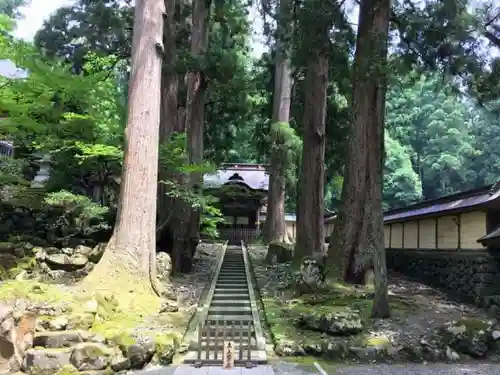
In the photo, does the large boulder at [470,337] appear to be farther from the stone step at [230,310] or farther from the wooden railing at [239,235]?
the wooden railing at [239,235]

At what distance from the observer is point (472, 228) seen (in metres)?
11.6

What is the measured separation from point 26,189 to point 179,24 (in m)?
9.12

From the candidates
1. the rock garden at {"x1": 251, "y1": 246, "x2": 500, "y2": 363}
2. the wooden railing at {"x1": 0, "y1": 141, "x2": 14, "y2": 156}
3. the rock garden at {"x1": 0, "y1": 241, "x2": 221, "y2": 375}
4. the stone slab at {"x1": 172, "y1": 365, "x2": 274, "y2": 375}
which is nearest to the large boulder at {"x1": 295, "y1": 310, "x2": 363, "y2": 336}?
the rock garden at {"x1": 251, "y1": 246, "x2": 500, "y2": 363}

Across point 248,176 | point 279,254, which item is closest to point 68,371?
point 279,254

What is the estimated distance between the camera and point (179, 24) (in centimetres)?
1823

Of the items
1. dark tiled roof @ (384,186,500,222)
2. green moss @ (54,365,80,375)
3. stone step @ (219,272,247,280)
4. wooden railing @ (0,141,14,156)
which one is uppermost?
wooden railing @ (0,141,14,156)

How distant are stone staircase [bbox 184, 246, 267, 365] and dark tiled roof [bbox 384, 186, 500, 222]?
559cm

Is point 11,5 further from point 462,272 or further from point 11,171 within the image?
point 462,272

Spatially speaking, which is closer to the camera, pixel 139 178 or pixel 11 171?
pixel 139 178

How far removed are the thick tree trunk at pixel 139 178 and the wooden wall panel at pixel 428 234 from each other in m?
8.28

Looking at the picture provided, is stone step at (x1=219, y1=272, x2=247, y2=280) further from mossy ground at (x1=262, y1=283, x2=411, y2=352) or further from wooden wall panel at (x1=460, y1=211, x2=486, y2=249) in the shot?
wooden wall panel at (x1=460, y1=211, x2=486, y2=249)

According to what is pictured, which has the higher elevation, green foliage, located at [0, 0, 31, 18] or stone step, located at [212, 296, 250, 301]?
green foliage, located at [0, 0, 31, 18]

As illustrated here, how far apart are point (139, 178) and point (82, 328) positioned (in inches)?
144

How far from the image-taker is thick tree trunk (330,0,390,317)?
9.88 m
